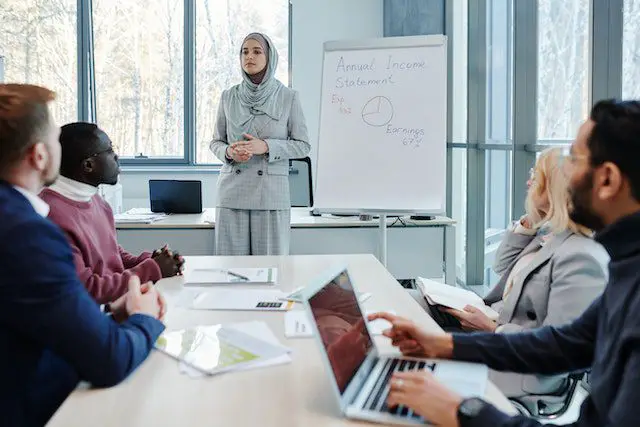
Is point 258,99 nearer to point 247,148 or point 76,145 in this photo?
point 247,148

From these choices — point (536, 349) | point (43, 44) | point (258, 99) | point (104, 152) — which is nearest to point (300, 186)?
point (258, 99)

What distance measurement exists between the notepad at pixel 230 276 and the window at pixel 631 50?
1.55 m

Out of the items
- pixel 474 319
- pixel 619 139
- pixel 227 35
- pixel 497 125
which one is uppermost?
pixel 227 35

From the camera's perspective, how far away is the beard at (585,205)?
107 centimetres

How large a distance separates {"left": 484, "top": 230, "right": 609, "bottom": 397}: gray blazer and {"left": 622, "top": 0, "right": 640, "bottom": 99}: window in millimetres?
1020

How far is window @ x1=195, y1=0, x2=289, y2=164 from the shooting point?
589 cm

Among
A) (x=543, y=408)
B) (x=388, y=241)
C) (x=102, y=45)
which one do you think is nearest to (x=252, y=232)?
(x=388, y=241)

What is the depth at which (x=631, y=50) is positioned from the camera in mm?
2414

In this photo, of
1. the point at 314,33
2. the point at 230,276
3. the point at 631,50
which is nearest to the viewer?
the point at 230,276

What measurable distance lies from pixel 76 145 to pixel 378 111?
175 centimetres

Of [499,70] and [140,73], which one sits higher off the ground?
[140,73]

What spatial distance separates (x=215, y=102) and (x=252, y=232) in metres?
3.15

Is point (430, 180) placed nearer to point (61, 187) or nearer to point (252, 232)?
point (252, 232)

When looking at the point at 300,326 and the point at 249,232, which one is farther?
the point at 249,232
